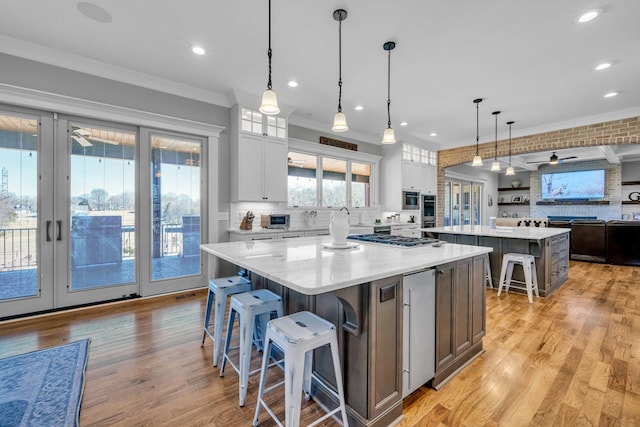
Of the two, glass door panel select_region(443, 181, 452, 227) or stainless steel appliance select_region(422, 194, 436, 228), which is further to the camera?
glass door panel select_region(443, 181, 452, 227)

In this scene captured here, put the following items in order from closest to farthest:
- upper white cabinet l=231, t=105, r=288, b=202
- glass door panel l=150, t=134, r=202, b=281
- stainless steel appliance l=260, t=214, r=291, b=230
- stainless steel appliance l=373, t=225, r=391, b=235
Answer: glass door panel l=150, t=134, r=202, b=281, upper white cabinet l=231, t=105, r=288, b=202, stainless steel appliance l=260, t=214, r=291, b=230, stainless steel appliance l=373, t=225, r=391, b=235

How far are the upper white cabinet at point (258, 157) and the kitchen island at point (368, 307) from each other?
7.73ft

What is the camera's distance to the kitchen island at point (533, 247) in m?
3.93

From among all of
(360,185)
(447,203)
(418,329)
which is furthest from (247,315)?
(447,203)

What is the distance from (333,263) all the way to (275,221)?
9.78ft

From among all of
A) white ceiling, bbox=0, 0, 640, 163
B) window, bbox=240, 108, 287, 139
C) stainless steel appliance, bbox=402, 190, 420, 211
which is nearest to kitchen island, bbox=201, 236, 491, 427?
white ceiling, bbox=0, 0, 640, 163

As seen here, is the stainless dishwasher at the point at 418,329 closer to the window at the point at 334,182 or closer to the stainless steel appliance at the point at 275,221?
the stainless steel appliance at the point at 275,221

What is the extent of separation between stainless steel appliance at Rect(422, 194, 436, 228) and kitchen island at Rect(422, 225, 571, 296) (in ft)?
7.46

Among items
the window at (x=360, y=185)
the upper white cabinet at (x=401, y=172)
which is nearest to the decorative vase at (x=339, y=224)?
the window at (x=360, y=185)

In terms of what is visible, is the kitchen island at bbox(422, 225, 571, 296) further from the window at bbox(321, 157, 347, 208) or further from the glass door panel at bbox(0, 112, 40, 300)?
the glass door panel at bbox(0, 112, 40, 300)

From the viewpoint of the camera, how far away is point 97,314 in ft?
10.4

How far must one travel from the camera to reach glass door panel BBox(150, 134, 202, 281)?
386 centimetres

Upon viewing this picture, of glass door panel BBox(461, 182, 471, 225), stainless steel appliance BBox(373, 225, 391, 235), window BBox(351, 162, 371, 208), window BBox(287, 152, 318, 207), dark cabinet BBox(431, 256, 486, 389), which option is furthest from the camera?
glass door panel BBox(461, 182, 471, 225)

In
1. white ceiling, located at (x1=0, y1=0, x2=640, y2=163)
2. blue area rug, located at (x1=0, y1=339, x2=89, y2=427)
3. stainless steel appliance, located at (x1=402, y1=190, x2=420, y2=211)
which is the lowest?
blue area rug, located at (x1=0, y1=339, x2=89, y2=427)
